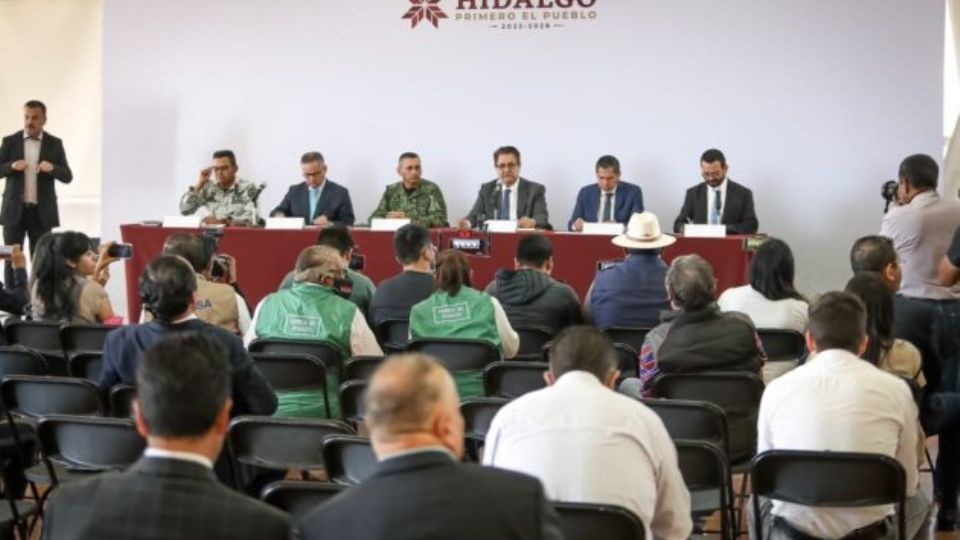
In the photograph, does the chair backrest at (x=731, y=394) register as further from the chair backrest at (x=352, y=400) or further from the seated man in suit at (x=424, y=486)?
the seated man in suit at (x=424, y=486)

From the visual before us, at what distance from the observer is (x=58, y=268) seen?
5758 mm

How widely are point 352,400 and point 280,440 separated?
2.41 feet

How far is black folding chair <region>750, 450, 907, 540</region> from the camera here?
11.1ft

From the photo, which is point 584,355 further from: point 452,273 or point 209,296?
point 209,296

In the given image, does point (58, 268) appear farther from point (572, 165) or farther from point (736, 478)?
point (572, 165)

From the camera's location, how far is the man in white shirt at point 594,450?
3.01 m

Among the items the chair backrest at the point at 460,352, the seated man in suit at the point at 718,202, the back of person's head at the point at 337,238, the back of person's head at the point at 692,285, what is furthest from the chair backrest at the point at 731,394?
the seated man in suit at the point at 718,202

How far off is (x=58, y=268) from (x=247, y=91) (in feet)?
16.0

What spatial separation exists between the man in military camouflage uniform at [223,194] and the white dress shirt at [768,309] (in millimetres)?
4893

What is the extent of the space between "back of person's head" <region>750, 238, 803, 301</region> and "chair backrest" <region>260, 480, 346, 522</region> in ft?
9.09

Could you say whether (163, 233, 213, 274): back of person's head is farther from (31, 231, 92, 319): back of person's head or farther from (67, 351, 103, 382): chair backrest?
(67, 351, 103, 382): chair backrest

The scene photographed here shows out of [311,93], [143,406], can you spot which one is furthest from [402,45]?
[143,406]

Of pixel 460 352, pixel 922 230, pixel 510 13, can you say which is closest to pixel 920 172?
pixel 922 230

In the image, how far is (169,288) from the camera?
402 centimetres
